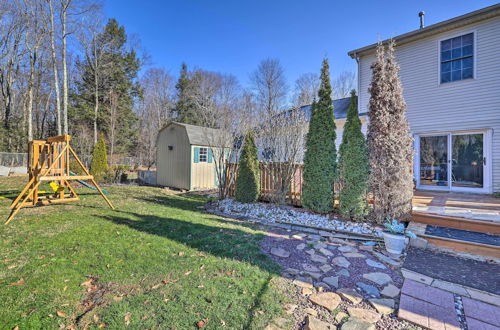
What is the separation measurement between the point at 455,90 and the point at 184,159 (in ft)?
35.3

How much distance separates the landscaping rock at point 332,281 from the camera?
103 inches

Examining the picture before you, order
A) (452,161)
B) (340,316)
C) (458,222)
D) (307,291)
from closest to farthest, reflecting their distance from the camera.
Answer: (340,316)
(307,291)
(458,222)
(452,161)

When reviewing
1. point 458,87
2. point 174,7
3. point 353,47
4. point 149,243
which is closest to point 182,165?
point 174,7

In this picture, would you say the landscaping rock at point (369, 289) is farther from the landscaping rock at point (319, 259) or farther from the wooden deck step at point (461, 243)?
the wooden deck step at point (461, 243)

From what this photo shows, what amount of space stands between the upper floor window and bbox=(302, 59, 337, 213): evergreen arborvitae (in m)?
4.65

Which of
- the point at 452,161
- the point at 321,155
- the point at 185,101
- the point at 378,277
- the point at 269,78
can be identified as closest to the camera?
the point at 378,277

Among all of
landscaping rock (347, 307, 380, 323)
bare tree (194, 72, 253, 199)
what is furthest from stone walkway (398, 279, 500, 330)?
bare tree (194, 72, 253, 199)

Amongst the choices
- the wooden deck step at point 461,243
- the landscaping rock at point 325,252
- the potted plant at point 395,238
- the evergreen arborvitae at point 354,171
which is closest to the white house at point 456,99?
the wooden deck step at point 461,243

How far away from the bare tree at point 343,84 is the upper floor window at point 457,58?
44.7 feet

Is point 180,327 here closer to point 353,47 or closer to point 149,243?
point 149,243

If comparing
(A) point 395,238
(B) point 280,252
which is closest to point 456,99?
(A) point 395,238

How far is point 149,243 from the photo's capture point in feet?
11.9

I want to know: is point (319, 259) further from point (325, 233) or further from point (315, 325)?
point (315, 325)

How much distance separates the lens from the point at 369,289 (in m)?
2.55
